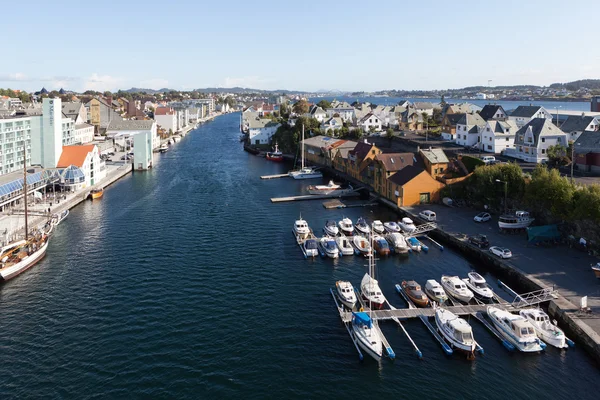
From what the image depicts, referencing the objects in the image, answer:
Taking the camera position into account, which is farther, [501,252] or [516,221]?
[516,221]

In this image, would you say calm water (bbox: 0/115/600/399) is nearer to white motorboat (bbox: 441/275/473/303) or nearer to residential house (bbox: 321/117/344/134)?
white motorboat (bbox: 441/275/473/303)

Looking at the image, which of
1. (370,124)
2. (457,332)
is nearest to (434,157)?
(457,332)

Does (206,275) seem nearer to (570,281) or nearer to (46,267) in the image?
(46,267)

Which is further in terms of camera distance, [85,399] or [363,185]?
[363,185]

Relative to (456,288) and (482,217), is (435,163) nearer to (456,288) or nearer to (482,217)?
(482,217)

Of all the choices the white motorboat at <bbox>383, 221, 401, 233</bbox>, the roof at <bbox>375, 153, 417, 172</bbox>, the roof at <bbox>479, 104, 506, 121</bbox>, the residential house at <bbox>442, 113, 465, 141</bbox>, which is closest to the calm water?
the white motorboat at <bbox>383, 221, 401, 233</bbox>

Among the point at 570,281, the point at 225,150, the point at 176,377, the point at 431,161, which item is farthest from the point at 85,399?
the point at 225,150
